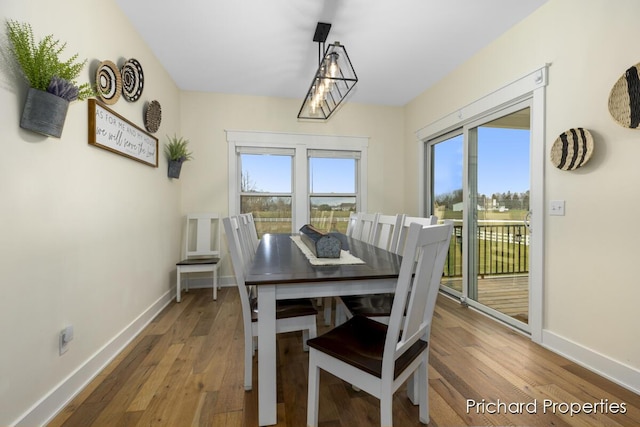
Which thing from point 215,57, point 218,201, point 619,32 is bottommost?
point 218,201

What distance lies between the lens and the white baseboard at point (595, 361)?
1606 millimetres

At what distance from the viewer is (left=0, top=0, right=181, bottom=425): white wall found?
1.22 meters

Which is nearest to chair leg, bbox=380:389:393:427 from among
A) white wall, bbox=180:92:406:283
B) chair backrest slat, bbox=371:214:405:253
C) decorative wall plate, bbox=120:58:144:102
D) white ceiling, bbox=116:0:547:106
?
chair backrest slat, bbox=371:214:405:253

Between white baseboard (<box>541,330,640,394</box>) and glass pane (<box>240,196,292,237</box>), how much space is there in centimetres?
305

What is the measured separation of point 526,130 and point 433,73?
Result: 132 centimetres

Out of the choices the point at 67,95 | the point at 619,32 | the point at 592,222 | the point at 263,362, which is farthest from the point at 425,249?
the point at 619,32

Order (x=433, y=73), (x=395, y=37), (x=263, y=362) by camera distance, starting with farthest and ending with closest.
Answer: (x=433, y=73) → (x=395, y=37) → (x=263, y=362)

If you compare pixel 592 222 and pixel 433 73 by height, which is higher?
pixel 433 73

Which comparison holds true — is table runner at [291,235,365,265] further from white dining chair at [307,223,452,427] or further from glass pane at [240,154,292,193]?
glass pane at [240,154,292,193]

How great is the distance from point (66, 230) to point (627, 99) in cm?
324

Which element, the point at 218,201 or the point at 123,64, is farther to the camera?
the point at 218,201

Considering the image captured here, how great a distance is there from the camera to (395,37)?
258 centimetres

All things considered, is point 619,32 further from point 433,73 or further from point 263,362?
point 263,362

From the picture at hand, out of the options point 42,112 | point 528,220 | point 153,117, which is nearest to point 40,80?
point 42,112
